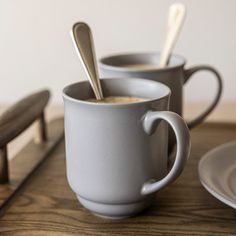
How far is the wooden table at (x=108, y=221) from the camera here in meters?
0.42

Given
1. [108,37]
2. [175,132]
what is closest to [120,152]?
[175,132]

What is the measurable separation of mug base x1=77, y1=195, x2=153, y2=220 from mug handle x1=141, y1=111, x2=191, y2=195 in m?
0.03

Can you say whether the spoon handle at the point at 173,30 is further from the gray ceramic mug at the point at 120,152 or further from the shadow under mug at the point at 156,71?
the gray ceramic mug at the point at 120,152

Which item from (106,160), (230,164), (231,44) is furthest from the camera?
(231,44)

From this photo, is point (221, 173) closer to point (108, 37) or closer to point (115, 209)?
point (115, 209)

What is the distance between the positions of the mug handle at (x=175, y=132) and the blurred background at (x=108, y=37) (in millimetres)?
383

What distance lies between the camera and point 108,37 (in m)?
0.83

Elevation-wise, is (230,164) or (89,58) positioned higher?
(89,58)

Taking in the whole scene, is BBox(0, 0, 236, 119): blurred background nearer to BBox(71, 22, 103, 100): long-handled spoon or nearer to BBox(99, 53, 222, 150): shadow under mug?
BBox(99, 53, 222, 150): shadow under mug

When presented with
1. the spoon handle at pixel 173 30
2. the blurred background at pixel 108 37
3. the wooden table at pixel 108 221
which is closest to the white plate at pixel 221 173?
the wooden table at pixel 108 221

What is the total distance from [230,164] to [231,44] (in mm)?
358

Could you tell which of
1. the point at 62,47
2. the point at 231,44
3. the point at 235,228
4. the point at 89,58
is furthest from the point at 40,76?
the point at 235,228

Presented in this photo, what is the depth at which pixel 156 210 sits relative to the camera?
1.48ft

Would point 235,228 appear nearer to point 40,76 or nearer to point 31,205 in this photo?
point 31,205
